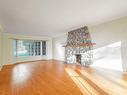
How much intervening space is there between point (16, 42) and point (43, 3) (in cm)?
595

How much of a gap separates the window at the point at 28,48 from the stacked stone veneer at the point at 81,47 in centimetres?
301

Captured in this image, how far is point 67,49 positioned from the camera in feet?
24.7

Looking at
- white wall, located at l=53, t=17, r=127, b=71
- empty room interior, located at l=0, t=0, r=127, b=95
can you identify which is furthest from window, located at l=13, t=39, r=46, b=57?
white wall, located at l=53, t=17, r=127, b=71

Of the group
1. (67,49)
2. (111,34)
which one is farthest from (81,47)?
(111,34)

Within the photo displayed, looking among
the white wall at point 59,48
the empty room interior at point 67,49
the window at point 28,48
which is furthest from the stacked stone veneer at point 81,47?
the window at point 28,48

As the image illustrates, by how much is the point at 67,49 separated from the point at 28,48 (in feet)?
11.1

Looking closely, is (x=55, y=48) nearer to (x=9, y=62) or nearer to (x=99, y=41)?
(x=9, y=62)

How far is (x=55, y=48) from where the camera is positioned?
953 cm

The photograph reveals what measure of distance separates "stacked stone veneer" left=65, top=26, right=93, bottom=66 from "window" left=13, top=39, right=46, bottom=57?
3010 millimetres

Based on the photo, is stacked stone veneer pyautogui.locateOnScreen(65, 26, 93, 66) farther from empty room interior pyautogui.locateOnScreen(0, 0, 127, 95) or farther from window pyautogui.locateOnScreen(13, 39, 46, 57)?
window pyautogui.locateOnScreen(13, 39, 46, 57)

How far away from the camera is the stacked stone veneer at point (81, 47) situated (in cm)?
598

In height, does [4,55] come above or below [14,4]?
below

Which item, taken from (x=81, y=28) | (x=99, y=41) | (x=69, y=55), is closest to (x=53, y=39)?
(x=69, y=55)

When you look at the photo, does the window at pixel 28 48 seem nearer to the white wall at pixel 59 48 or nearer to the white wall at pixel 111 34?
the white wall at pixel 59 48
